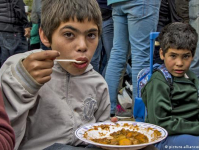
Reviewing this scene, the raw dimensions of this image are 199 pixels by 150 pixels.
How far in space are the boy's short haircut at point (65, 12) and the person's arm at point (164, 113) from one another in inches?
33.5

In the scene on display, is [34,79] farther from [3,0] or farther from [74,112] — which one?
[3,0]

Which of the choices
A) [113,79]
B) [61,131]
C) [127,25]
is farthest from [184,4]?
[61,131]

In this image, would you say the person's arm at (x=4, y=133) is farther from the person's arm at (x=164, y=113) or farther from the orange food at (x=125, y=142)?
the person's arm at (x=164, y=113)

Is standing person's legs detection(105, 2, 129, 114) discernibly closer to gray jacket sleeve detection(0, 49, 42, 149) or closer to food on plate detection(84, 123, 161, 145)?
food on plate detection(84, 123, 161, 145)

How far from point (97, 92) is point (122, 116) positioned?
2.10 metres

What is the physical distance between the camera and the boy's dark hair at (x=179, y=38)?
7.91ft

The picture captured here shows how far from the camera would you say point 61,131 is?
1556 mm

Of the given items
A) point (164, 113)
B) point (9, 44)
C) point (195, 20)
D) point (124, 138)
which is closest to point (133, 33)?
point (195, 20)

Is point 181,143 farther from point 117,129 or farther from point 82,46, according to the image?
point 82,46

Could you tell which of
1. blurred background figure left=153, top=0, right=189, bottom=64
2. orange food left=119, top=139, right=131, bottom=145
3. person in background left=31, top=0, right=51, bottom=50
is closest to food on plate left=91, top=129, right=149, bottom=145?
orange food left=119, top=139, right=131, bottom=145

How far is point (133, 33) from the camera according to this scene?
3039 mm

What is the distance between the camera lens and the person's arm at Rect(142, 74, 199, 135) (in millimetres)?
2188

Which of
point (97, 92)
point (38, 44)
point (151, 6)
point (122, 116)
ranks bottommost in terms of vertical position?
point (122, 116)

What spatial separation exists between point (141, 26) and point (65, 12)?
155 cm
